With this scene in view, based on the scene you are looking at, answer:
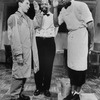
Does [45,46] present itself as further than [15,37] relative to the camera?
Yes

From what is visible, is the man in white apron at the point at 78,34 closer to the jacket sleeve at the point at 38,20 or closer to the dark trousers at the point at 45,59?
the jacket sleeve at the point at 38,20

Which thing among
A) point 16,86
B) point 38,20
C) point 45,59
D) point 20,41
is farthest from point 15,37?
point 45,59

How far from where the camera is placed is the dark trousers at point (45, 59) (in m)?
3.29

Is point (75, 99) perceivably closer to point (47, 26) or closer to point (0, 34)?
point (47, 26)

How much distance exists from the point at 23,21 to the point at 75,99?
141cm

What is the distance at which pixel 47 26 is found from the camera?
10.6ft

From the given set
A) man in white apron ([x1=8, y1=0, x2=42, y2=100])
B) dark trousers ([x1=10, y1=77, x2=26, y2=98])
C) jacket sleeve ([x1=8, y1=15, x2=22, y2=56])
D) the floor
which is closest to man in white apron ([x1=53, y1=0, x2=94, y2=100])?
the floor

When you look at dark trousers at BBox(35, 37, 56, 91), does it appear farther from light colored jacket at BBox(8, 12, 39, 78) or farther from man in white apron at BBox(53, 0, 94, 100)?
man in white apron at BBox(53, 0, 94, 100)

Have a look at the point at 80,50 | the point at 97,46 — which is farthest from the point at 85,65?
the point at 97,46

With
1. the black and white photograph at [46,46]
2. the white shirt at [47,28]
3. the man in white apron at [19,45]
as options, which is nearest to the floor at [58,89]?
the black and white photograph at [46,46]

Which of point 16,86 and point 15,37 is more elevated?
point 15,37

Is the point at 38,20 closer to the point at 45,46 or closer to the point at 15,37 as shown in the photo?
the point at 45,46

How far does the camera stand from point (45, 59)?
11.0 feet

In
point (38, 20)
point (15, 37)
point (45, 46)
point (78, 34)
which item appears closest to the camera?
point (78, 34)
